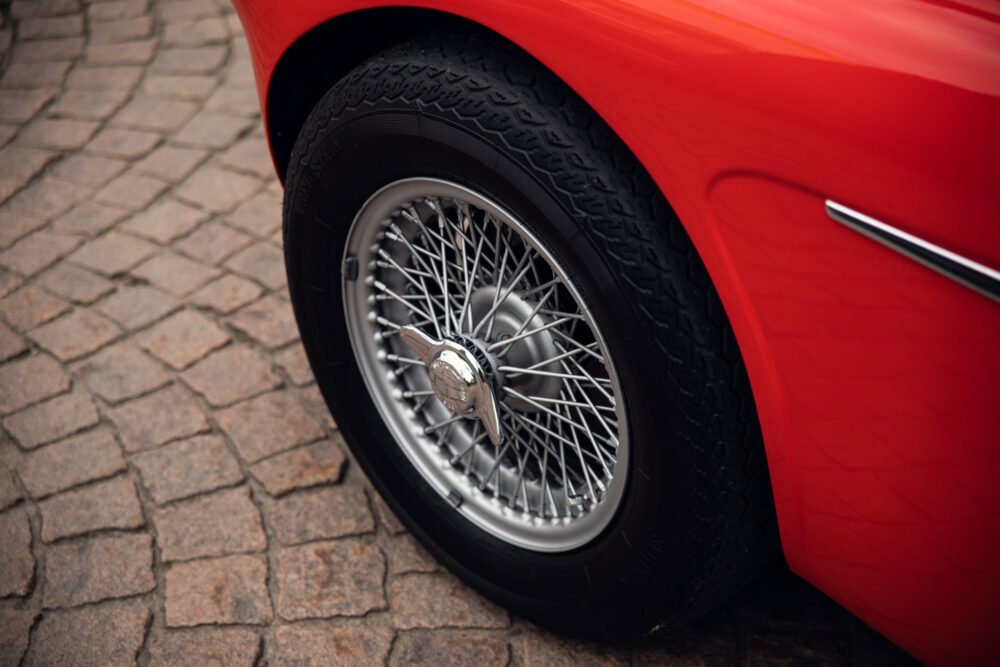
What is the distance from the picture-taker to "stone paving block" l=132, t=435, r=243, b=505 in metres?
2.34

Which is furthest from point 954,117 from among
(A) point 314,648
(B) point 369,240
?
(A) point 314,648

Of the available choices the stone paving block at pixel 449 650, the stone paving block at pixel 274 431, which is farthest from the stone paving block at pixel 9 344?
the stone paving block at pixel 449 650

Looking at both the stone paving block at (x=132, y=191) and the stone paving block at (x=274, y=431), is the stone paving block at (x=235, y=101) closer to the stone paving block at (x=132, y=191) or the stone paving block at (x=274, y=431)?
the stone paving block at (x=132, y=191)

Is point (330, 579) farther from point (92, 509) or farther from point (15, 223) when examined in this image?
point (15, 223)

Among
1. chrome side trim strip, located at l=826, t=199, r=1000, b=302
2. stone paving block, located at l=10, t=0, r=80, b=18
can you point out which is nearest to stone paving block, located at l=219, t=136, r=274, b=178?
stone paving block, located at l=10, t=0, r=80, b=18

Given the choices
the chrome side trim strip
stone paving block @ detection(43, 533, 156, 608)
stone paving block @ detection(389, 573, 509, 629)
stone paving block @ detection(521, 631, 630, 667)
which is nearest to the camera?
the chrome side trim strip

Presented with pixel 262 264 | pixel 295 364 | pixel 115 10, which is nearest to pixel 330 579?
pixel 295 364

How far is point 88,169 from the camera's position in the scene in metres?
3.57

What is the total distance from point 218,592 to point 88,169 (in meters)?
2.22

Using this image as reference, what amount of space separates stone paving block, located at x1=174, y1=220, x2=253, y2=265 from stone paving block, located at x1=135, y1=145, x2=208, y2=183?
411mm

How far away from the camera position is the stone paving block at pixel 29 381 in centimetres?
263

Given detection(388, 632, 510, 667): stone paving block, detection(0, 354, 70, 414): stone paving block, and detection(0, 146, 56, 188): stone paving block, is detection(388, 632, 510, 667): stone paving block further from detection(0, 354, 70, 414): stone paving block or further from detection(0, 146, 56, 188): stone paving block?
detection(0, 146, 56, 188): stone paving block

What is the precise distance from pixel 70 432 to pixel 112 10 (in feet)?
9.78

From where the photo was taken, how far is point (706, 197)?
1.21 m
